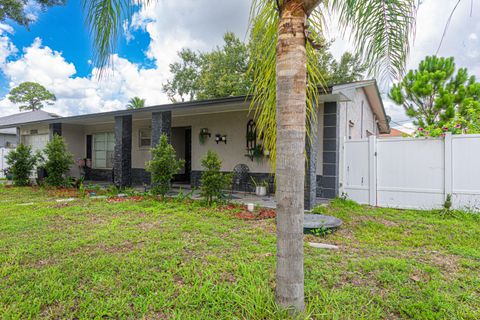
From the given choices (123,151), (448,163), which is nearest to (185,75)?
(123,151)

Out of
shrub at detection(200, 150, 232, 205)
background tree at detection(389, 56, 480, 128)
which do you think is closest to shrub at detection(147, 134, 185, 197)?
shrub at detection(200, 150, 232, 205)

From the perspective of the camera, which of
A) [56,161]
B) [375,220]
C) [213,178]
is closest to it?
[375,220]

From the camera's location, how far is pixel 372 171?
639 centimetres

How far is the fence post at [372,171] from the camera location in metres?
6.38

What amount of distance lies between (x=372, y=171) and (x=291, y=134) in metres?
5.37

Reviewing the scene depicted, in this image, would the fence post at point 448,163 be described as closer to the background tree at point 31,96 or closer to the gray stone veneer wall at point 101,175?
the gray stone veneer wall at point 101,175

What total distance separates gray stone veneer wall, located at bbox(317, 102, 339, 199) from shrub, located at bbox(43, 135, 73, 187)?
840 cm

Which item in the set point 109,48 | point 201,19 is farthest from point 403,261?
point 201,19

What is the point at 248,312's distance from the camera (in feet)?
6.75

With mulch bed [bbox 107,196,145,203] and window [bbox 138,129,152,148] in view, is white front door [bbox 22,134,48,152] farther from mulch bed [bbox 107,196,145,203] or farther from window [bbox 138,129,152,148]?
mulch bed [bbox 107,196,145,203]

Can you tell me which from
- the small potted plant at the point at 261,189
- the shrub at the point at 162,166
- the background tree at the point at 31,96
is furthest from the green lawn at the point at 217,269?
the background tree at the point at 31,96

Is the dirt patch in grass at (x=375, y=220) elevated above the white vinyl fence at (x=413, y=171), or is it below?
below

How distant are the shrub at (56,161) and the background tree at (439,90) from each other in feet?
42.0

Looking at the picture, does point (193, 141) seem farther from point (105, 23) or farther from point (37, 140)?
point (37, 140)
